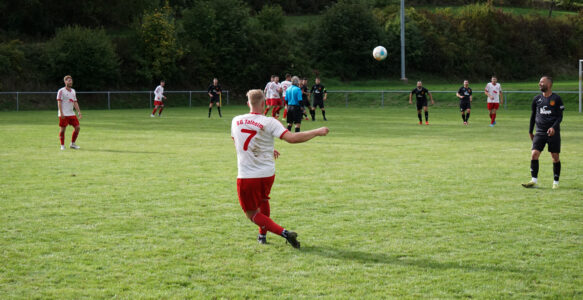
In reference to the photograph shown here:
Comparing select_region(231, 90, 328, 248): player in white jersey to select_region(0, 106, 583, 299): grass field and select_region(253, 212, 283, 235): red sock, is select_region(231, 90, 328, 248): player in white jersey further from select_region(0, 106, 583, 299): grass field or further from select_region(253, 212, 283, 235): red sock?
select_region(0, 106, 583, 299): grass field

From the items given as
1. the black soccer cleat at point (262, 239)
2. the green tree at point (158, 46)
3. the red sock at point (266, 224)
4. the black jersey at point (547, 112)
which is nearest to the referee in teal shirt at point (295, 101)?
the black jersey at point (547, 112)

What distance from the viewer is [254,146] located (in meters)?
6.39

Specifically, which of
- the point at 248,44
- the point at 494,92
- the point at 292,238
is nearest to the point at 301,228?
the point at 292,238

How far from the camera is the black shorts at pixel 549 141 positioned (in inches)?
396

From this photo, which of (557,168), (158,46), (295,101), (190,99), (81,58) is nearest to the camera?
(557,168)

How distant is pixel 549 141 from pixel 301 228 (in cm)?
524

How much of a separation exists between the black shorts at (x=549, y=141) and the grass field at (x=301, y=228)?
66 cm

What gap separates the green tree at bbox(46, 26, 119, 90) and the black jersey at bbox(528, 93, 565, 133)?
3874 centimetres

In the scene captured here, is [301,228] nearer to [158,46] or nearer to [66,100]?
[66,100]

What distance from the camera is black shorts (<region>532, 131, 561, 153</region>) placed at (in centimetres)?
1005

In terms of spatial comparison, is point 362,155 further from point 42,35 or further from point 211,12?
point 42,35

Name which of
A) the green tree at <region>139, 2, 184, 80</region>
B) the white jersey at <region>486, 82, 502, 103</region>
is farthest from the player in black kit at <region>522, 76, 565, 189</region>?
the green tree at <region>139, 2, 184, 80</region>

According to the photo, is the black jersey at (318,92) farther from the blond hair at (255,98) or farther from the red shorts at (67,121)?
the blond hair at (255,98)

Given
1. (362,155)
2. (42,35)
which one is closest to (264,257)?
(362,155)
